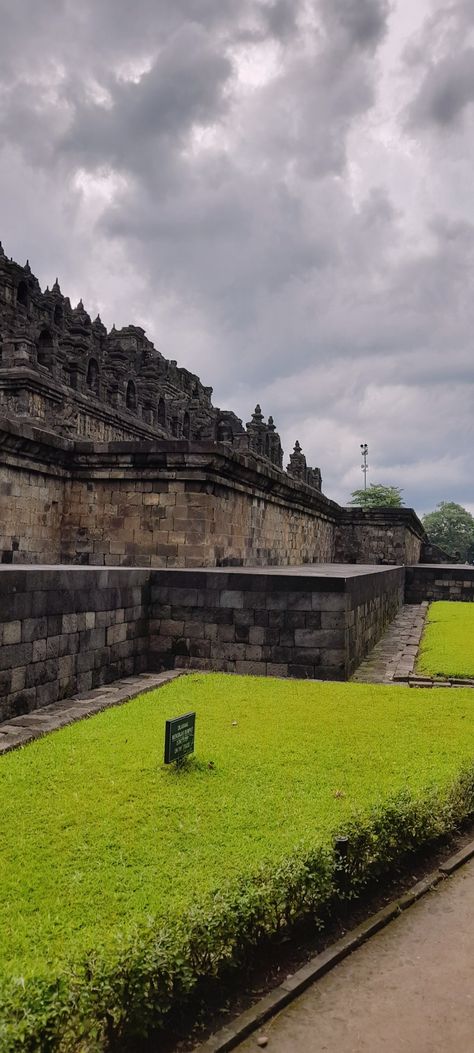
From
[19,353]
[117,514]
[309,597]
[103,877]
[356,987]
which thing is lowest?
[356,987]

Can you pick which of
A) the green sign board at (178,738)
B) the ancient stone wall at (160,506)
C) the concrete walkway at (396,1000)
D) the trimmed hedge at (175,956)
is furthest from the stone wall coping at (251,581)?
the concrete walkway at (396,1000)

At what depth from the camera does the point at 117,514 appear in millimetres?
11641

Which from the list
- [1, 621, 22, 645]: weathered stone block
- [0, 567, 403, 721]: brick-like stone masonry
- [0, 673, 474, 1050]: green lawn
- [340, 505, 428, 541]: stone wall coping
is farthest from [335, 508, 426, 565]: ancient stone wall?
[1, 621, 22, 645]: weathered stone block

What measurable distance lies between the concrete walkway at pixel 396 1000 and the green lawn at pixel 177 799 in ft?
1.75

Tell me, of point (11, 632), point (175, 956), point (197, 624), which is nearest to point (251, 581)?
point (197, 624)

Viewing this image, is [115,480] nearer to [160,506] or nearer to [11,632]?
[160,506]

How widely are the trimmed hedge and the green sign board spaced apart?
4.40 feet

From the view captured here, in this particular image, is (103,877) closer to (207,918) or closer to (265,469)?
(207,918)

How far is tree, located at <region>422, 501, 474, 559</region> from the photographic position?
2874 inches

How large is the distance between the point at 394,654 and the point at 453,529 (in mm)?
66833

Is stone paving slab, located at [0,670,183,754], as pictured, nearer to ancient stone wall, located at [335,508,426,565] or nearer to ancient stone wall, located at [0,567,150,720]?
ancient stone wall, located at [0,567,150,720]

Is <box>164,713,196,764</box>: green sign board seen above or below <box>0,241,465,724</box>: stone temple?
below

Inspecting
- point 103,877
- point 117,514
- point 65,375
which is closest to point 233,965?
point 103,877

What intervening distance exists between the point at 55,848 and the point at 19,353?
44.0 ft
